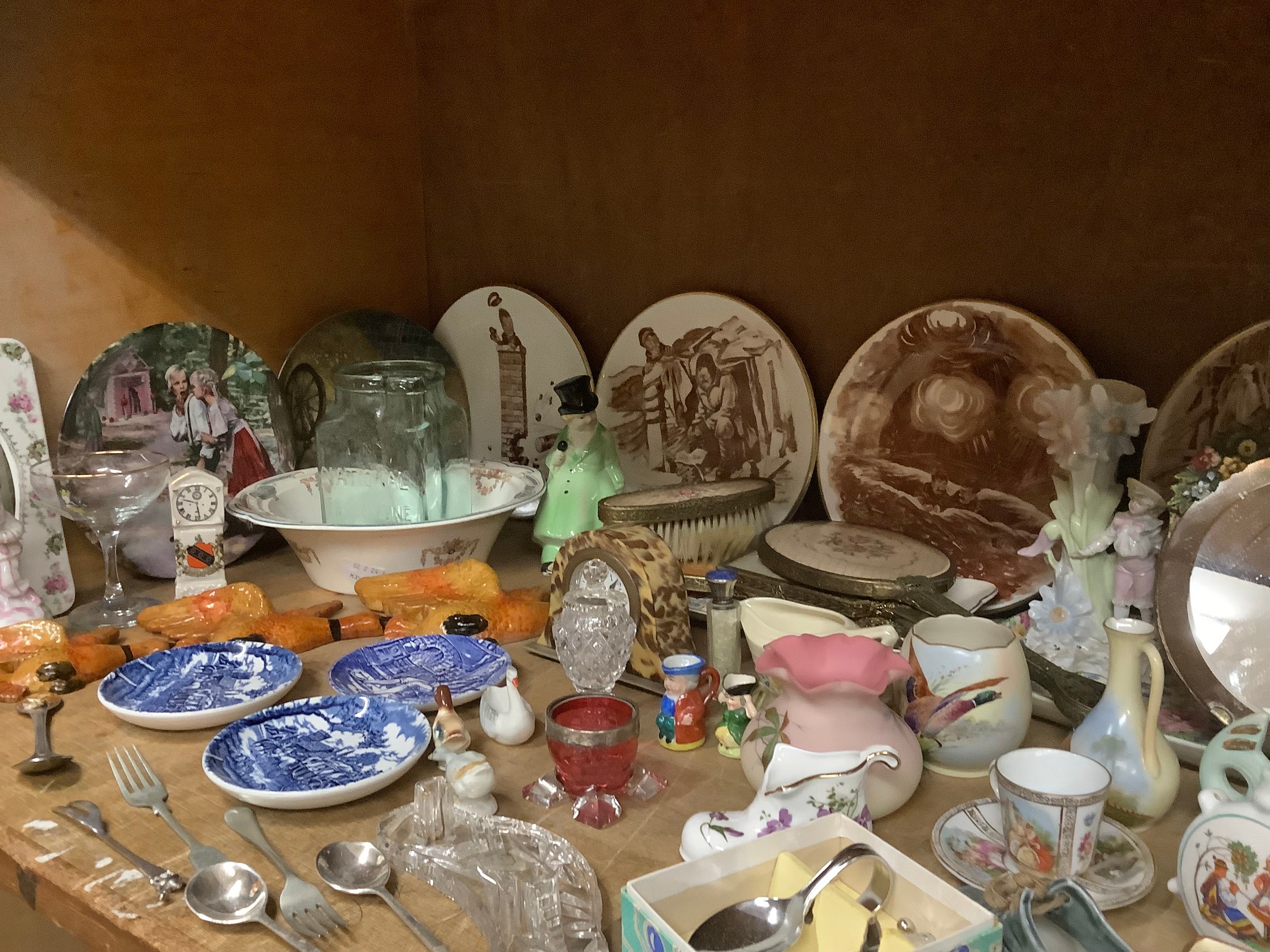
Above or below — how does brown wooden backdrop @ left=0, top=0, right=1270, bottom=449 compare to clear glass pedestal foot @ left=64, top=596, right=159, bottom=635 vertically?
above

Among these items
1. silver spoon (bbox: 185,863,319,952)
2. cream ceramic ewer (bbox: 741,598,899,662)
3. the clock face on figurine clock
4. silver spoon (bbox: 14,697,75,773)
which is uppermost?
the clock face on figurine clock

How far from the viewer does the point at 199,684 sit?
1.04 meters

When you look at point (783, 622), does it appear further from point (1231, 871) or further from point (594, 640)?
point (1231, 871)

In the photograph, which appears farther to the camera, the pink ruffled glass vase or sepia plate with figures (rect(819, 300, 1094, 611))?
sepia plate with figures (rect(819, 300, 1094, 611))

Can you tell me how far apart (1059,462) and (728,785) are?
0.44m

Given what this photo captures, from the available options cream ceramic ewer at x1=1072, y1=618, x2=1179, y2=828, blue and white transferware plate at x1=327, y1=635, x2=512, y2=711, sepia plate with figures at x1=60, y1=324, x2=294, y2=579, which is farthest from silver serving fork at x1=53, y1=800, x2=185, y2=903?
cream ceramic ewer at x1=1072, y1=618, x2=1179, y2=828

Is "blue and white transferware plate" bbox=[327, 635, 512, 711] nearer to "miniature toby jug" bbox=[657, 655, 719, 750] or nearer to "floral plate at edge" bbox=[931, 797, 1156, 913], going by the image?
"miniature toby jug" bbox=[657, 655, 719, 750]

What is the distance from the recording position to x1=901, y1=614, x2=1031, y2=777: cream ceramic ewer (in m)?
0.86

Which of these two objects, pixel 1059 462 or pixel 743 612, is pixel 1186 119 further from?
pixel 743 612

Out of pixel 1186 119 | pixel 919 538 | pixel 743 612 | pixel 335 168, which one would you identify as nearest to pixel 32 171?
pixel 335 168

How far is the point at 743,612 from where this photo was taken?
98 centimetres

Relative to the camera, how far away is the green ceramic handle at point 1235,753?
69 cm

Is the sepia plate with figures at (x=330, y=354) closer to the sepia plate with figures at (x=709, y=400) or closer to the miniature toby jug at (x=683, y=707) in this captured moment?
the sepia plate with figures at (x=709, y=400)

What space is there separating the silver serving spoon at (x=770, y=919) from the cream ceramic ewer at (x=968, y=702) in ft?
0.91
